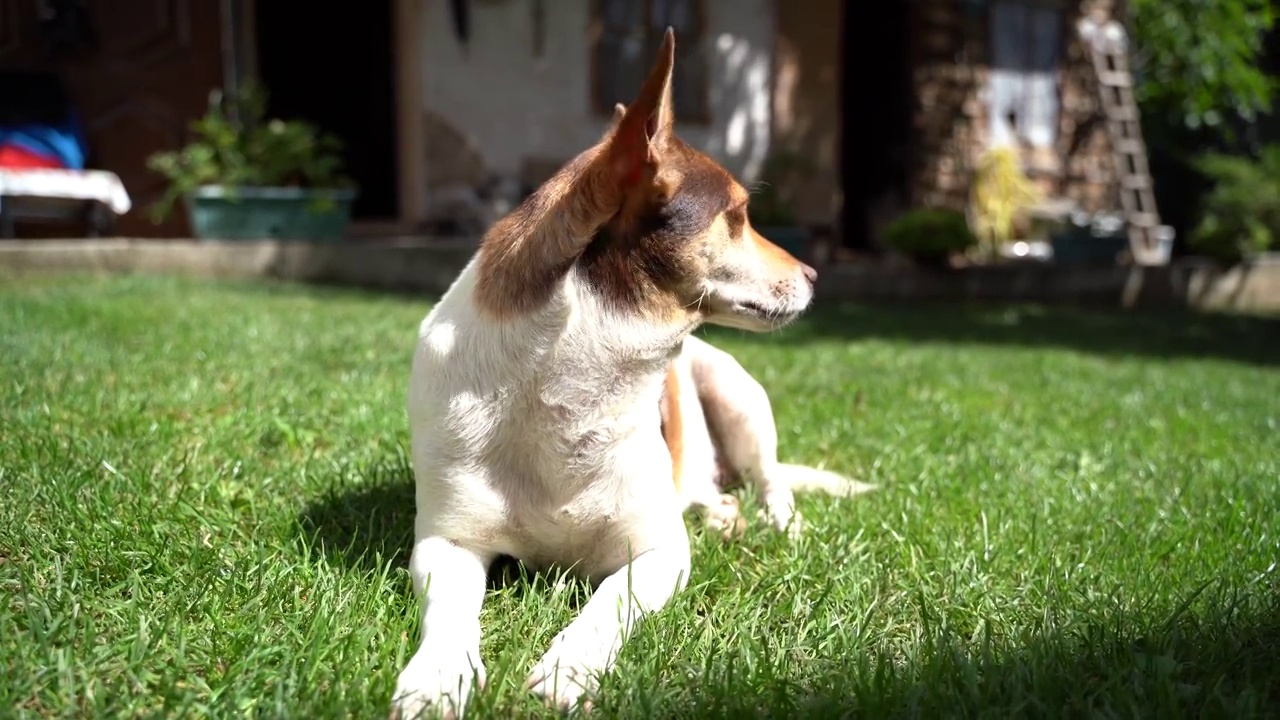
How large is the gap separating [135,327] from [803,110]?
8.46 m

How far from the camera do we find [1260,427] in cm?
443

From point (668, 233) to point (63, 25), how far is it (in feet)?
28.1

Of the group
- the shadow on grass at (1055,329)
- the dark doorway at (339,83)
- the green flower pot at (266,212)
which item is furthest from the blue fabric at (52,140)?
the shadow on grass at (1055,329)

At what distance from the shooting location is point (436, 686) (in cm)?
160

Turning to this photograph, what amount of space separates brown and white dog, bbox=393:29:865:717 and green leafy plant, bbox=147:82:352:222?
6531 millimetres

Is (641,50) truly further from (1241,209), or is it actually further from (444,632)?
(444,632)

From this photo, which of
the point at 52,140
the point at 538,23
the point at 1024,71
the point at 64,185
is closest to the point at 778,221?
the point at 538,23

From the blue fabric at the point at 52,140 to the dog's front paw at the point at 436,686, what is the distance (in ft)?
27.1

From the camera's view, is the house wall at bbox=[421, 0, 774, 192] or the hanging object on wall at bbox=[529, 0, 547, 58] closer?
the house wall at bbox=[421, 0, 774, 192]

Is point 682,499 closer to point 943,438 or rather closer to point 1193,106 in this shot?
point 943,438

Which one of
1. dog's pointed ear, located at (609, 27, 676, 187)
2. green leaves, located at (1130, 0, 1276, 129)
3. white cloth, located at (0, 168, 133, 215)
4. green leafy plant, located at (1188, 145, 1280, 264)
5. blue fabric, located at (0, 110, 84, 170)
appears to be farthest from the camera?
green leaves, located at (1130, 0, 1276, 129)

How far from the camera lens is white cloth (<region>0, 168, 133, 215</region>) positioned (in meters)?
7.61

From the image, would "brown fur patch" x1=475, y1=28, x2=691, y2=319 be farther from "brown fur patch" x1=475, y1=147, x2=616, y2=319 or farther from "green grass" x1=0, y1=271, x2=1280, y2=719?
"green grass" x1=0, y1=271, x2=1280, y2=719

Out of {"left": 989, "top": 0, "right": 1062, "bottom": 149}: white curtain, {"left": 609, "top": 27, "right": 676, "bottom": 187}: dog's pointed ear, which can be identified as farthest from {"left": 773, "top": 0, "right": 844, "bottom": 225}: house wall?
{"left": 609, "top": 27, "right": 676, "bottom": 187}: dog's pointed ear
